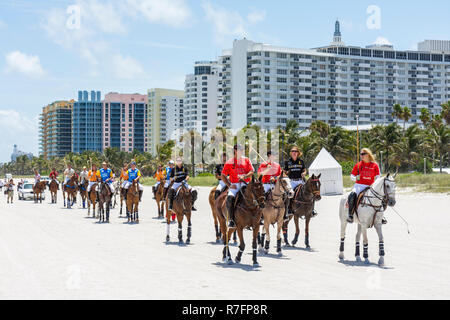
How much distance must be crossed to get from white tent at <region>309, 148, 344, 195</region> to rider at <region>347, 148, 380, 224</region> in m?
37.6

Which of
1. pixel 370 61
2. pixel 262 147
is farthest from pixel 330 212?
pixel 370 61

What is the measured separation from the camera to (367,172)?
13.7 metres

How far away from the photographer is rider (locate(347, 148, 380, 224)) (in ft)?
44.4

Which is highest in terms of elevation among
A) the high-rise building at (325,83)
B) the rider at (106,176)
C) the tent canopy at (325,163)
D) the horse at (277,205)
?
the high-rise building at (325,83)

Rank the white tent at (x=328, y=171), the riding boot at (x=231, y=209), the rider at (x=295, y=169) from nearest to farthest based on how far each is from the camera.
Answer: the riding boot at (x=231, y=209)
the rider at (x=295, y=169)
the white tent at (x=328, y=171)

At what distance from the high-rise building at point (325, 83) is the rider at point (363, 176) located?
5526 inches

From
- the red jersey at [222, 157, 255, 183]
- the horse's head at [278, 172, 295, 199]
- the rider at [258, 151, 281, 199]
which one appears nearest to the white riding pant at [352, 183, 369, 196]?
the horse's head at [278, 172, 295, 199]

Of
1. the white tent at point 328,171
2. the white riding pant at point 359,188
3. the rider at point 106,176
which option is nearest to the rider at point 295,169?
the white riding pant at point 359,188

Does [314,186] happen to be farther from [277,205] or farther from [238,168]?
[238,168]

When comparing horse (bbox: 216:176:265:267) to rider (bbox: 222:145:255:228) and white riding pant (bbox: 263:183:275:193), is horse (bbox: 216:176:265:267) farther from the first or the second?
white riding pant (bbox: 263:183:275:193)

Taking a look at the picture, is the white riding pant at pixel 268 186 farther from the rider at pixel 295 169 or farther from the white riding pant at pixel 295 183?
the white riding pant at pixel 295 183

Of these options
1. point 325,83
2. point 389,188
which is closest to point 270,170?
point 389,188

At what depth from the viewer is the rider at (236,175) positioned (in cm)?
1283
